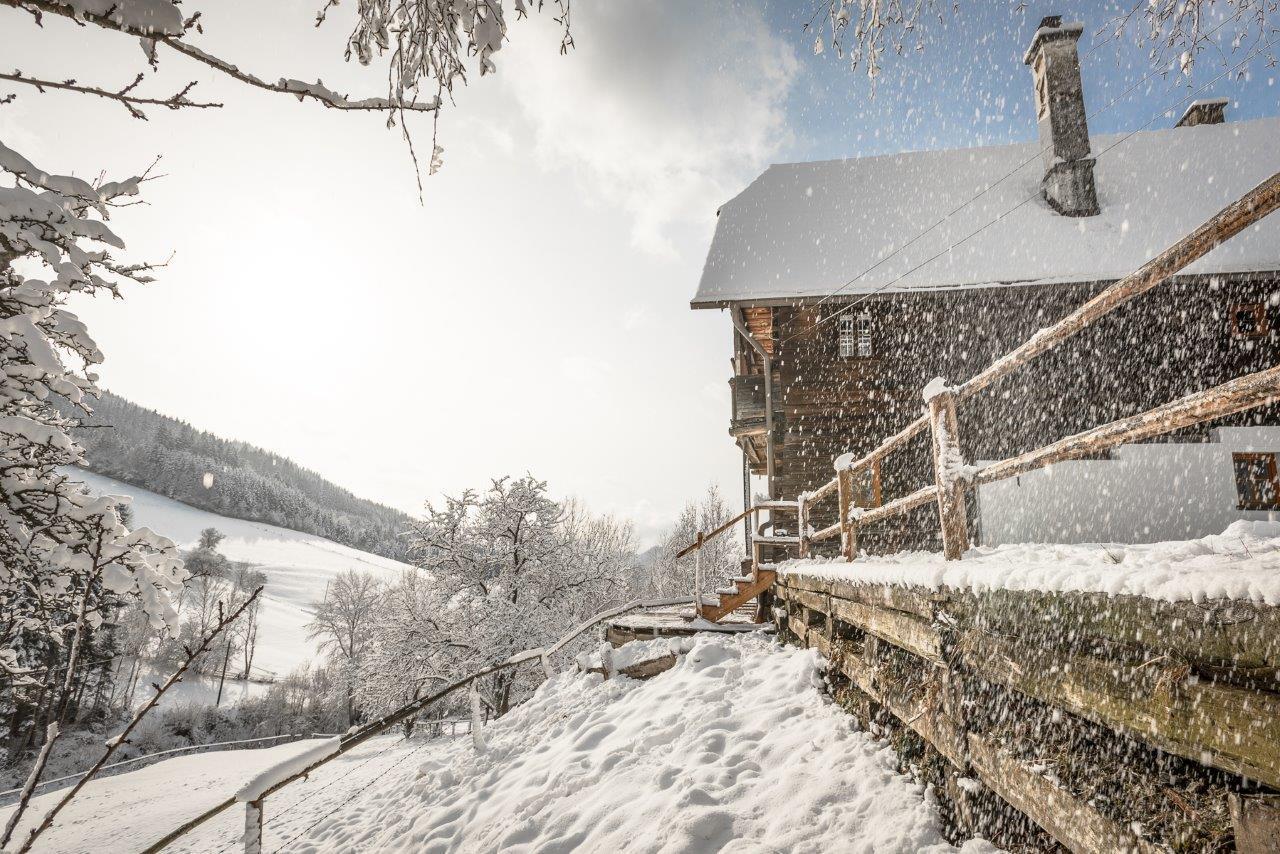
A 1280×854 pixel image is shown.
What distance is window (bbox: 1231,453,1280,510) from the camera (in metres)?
9.71

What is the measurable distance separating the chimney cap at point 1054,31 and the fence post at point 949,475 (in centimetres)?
1419

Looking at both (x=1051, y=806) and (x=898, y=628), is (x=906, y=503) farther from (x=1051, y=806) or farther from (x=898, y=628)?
(x=1051, y=806)

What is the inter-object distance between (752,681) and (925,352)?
865 centimetres

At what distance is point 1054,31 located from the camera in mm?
12453

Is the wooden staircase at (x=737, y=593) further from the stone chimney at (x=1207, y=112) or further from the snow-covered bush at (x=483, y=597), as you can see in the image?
the stone chimney at (x=1207, y=112)

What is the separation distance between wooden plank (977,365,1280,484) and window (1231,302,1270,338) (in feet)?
42.6

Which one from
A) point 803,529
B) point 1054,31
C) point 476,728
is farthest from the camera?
point 1054,31

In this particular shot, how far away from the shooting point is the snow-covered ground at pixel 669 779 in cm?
306

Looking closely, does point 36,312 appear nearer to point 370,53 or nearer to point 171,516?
point 370,53

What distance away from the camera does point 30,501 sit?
14.0 feet

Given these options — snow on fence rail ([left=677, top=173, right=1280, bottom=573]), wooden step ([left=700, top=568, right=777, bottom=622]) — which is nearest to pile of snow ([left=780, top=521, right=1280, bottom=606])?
snow on fence rail ([left=677, top=173, right=1280, bottom=573])

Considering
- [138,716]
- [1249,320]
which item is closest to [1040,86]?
[1249,320]

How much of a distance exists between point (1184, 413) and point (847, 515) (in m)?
3.75

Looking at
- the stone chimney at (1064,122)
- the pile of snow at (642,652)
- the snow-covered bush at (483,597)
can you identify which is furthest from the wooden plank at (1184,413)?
the snow-covered bush at (483,597)
